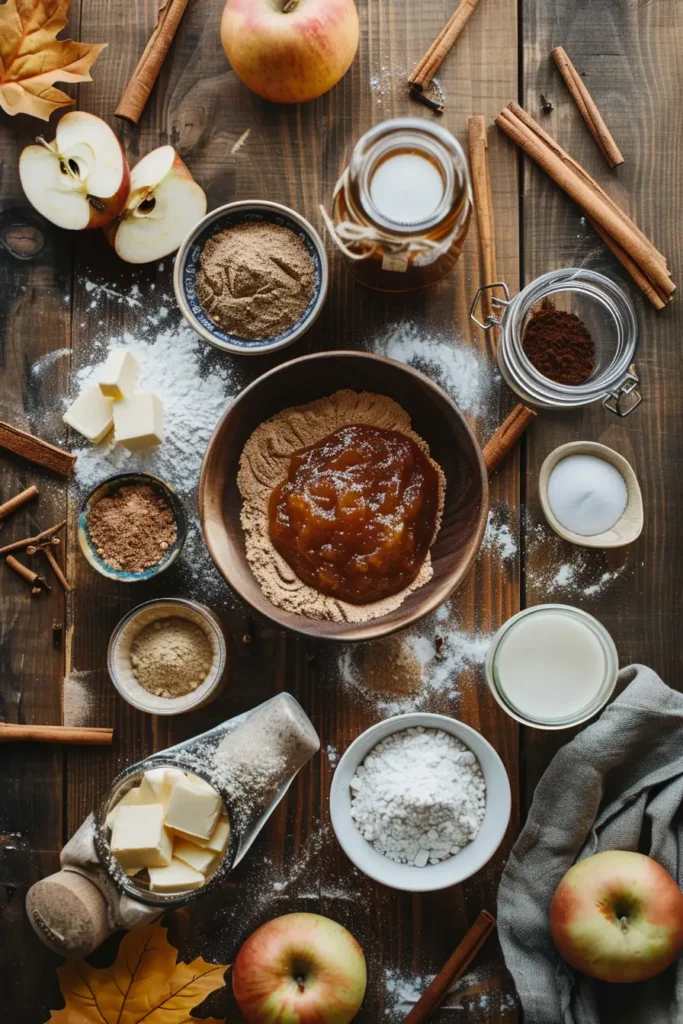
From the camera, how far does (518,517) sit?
1.80 metres

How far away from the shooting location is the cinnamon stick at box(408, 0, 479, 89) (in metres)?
1.77

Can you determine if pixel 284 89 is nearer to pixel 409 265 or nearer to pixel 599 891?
pixel 409 265

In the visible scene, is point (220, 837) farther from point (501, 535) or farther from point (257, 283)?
point (257, 283)

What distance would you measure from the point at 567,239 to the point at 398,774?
3.49ft

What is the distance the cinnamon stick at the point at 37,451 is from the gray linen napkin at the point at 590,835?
3.58ft

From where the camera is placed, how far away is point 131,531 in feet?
5.64

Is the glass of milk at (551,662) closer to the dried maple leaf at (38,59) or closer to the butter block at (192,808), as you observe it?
the butter block at (192,808)

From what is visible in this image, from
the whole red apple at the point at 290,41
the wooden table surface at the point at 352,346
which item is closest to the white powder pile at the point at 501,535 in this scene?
the wooden table surface at the point at 352,346

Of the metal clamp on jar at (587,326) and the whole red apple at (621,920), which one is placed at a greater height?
the metal clamp on jar at (587,326)

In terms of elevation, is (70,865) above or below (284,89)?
below

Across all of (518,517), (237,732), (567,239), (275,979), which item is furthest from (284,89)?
(275,979)

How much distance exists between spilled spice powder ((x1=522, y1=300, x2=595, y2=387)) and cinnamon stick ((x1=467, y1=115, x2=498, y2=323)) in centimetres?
12

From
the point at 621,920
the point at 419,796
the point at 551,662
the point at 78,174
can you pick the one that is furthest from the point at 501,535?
the point at 78,174

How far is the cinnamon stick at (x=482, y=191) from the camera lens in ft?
5.82
